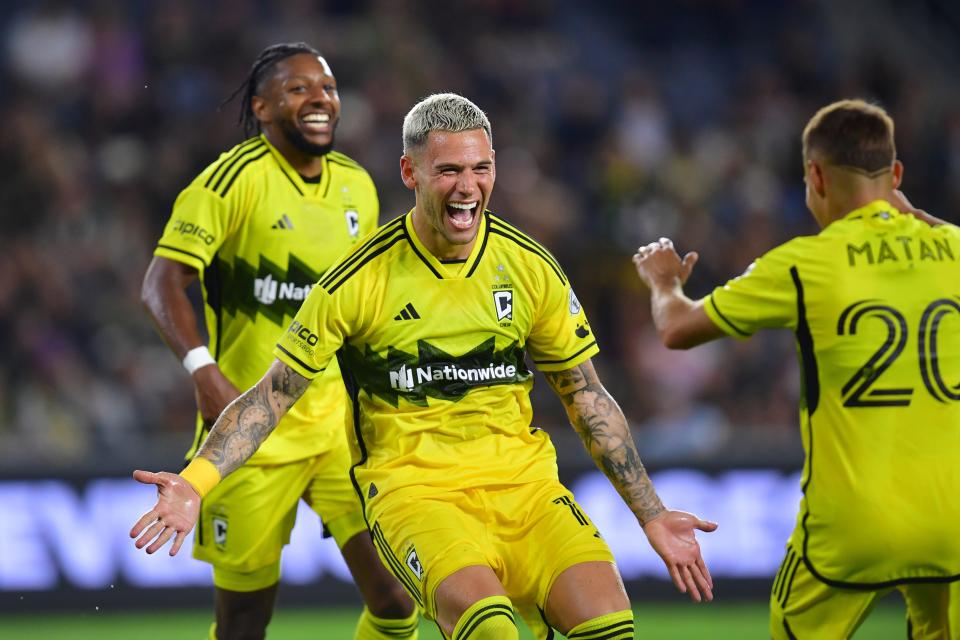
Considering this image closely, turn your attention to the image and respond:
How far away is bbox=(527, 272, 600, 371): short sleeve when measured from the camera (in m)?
5.17

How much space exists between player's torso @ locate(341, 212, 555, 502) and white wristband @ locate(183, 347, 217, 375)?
0.94 m

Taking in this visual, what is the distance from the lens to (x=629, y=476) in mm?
5090

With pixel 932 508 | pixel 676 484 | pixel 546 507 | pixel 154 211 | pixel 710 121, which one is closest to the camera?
pixel 932 508

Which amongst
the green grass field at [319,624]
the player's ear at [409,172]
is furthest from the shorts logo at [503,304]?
the green grass field at [319,624]

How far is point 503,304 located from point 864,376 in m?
1.33

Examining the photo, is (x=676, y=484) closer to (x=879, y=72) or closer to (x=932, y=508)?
(x=932, y=508)

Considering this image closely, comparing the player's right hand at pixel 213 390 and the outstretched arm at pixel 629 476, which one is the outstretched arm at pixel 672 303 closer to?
the outstretched arm at pixel 629 476

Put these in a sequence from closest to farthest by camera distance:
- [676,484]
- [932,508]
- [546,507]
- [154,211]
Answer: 1. [932,508]
2. [546,507]
3. [676,484]
4. [154,211]

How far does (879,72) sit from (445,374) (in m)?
9.52

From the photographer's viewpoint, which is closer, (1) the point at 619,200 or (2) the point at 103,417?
(2) the point at 103,417

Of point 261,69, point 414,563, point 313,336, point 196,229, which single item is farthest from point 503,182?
point 414,563

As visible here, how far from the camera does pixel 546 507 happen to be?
4.97m

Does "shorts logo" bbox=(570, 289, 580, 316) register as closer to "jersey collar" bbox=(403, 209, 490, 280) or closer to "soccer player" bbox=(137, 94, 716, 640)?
"soccer player" bbox=(137, 94, 716, 640)

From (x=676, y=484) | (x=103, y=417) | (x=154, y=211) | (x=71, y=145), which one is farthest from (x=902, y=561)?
(x=71, y=145)
